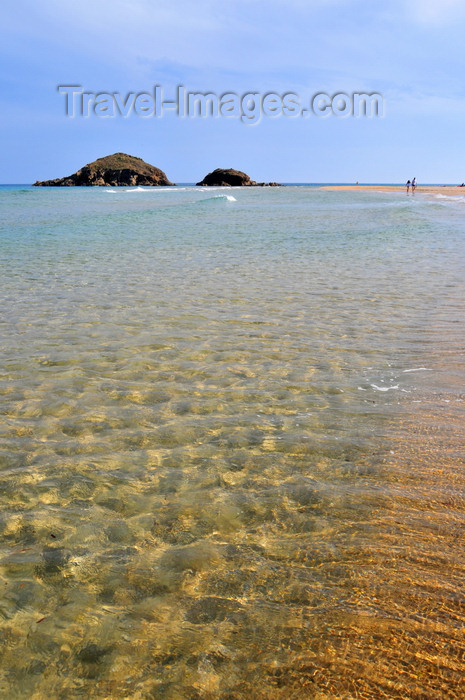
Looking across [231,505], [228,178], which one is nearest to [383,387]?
[231,505]

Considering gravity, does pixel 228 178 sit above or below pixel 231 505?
above

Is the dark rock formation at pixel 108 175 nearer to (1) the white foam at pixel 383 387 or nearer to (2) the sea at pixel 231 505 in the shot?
(2) the sea at pixel 231 505

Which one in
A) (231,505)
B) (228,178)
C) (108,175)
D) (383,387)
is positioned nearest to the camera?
(231,505)

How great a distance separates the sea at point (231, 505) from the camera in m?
2.05

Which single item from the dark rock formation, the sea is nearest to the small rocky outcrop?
the dark rock formation

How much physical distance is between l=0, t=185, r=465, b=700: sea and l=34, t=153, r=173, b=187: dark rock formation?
12779 cm

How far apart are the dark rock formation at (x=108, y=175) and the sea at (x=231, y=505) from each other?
128m

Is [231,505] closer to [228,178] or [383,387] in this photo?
[383,387]

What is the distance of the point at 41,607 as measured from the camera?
2.32m

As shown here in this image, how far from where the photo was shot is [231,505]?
3088 millimetres

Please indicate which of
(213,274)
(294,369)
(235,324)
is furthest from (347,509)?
(213,274)

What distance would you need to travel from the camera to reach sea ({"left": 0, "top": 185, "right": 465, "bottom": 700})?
205cm

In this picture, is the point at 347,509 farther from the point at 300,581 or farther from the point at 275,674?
the point at 275,674

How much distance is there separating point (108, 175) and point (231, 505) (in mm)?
134119
